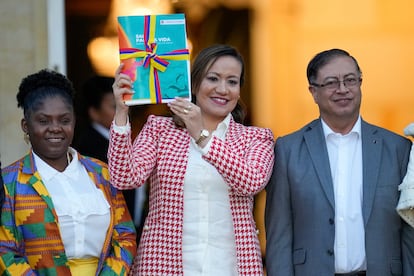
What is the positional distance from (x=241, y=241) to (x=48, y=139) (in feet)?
3.33

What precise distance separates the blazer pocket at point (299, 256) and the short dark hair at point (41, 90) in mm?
1277

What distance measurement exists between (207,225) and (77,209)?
23.8 inches

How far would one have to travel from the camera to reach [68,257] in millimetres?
4500

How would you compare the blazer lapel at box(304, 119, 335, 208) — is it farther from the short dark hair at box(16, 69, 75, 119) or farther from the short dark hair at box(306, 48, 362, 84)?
the short dark hair at box(16, 69, 75, 119)

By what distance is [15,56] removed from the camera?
6961 millimetres

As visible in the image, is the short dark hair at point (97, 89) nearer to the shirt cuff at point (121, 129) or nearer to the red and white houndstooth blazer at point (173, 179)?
the red and white houndstooth blazer at point (173, 179)

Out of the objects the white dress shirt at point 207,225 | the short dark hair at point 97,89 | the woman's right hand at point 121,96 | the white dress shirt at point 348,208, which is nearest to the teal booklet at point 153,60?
the woman's right hand at point 121,96

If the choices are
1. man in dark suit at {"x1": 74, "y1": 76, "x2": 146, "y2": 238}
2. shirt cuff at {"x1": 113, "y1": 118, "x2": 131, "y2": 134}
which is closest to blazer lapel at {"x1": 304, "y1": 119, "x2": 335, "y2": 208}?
shirt cuff at {"x1": 113, "y1": 118, "x2": 131, "y2": 134}

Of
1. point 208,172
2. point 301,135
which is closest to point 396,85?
point 301,135

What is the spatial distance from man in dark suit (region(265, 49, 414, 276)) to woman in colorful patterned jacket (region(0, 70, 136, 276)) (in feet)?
2.49

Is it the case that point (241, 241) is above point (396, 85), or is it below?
below

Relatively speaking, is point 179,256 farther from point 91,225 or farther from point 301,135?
point 301,135

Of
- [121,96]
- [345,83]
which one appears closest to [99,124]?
[121,96]

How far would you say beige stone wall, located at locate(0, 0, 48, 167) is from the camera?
691cm
